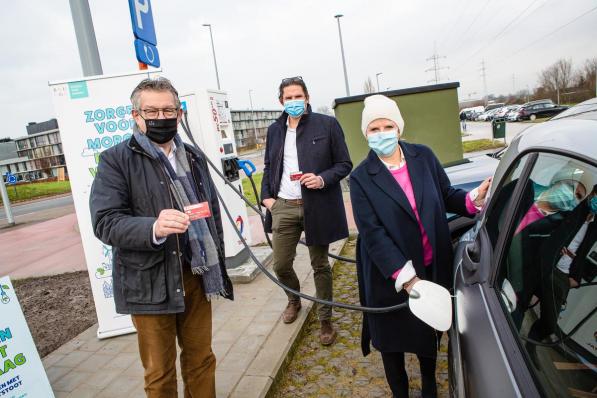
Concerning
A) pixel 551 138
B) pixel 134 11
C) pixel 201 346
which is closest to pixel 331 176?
pixel 201 346

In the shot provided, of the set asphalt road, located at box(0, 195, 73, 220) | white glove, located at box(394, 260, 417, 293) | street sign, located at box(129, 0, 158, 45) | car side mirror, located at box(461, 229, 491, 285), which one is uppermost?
street sign, located at box(129, 0, 158, 45)

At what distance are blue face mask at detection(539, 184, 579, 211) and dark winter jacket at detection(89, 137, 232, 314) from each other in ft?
5.23

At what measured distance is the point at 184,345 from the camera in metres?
2.31

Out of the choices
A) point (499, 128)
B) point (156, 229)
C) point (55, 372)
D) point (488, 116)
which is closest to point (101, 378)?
point (55, 372)

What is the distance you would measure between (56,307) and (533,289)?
5.23 m

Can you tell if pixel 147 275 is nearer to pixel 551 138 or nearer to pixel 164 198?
pixel 164 198

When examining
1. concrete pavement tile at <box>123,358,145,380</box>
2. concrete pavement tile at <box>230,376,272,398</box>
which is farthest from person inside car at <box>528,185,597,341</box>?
concrete pavement tile at <box>123,358,145,380</box>

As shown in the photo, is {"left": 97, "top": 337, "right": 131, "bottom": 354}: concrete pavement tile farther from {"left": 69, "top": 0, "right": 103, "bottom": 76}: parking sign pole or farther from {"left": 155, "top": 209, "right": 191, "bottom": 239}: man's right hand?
{"left": 69, "top": 0, "right": 103, "bottom": 76}: parking sign pole

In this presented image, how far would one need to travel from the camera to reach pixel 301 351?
129 inches

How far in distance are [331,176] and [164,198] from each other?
4.63ft

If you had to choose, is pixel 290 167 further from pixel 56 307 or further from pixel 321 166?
pixel 56 307

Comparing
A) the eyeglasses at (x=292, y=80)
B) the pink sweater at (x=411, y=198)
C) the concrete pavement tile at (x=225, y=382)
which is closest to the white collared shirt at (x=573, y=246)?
the pink sweater at (x=411, y=198)

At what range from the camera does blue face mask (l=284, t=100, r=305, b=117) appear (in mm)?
3141

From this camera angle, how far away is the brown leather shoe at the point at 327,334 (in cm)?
328
